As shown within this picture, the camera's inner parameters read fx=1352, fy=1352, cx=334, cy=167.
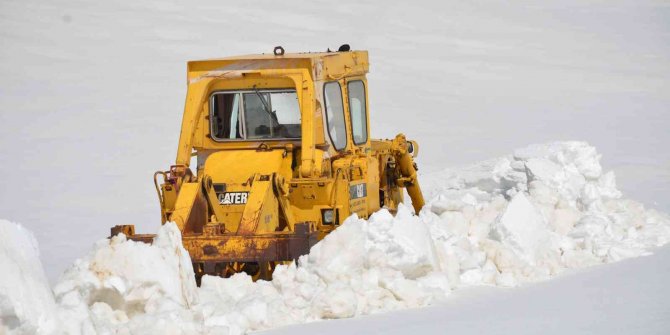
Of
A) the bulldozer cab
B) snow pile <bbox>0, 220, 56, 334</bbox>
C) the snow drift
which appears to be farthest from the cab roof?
snow pile <bbox>0, 220, 56, 334</bbox>

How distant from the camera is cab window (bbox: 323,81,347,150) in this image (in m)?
11.8

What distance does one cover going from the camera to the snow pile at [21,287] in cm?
660

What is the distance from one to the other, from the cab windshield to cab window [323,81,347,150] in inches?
10.8

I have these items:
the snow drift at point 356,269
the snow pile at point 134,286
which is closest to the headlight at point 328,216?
the snow drift at point 356,269

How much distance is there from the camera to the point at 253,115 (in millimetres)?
11875

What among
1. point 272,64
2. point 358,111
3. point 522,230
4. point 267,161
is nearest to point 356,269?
point 522,230

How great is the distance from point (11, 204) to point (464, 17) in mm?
18922

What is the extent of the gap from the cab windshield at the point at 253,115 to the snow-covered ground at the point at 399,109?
4.86ft

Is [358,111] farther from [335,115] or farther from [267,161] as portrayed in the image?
[267,161]

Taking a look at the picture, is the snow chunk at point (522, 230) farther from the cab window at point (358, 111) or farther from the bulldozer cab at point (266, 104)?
the cab window at point (358, 111)

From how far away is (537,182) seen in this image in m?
13.3

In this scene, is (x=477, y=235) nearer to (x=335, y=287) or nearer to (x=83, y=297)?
(x=335, y=287)

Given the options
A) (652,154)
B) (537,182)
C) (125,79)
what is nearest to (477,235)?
(537,182)

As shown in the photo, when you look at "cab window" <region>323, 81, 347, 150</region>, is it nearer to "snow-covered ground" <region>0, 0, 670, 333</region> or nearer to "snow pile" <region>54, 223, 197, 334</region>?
"snow-covered ground" <region>0, 0, 670, 333</region>
